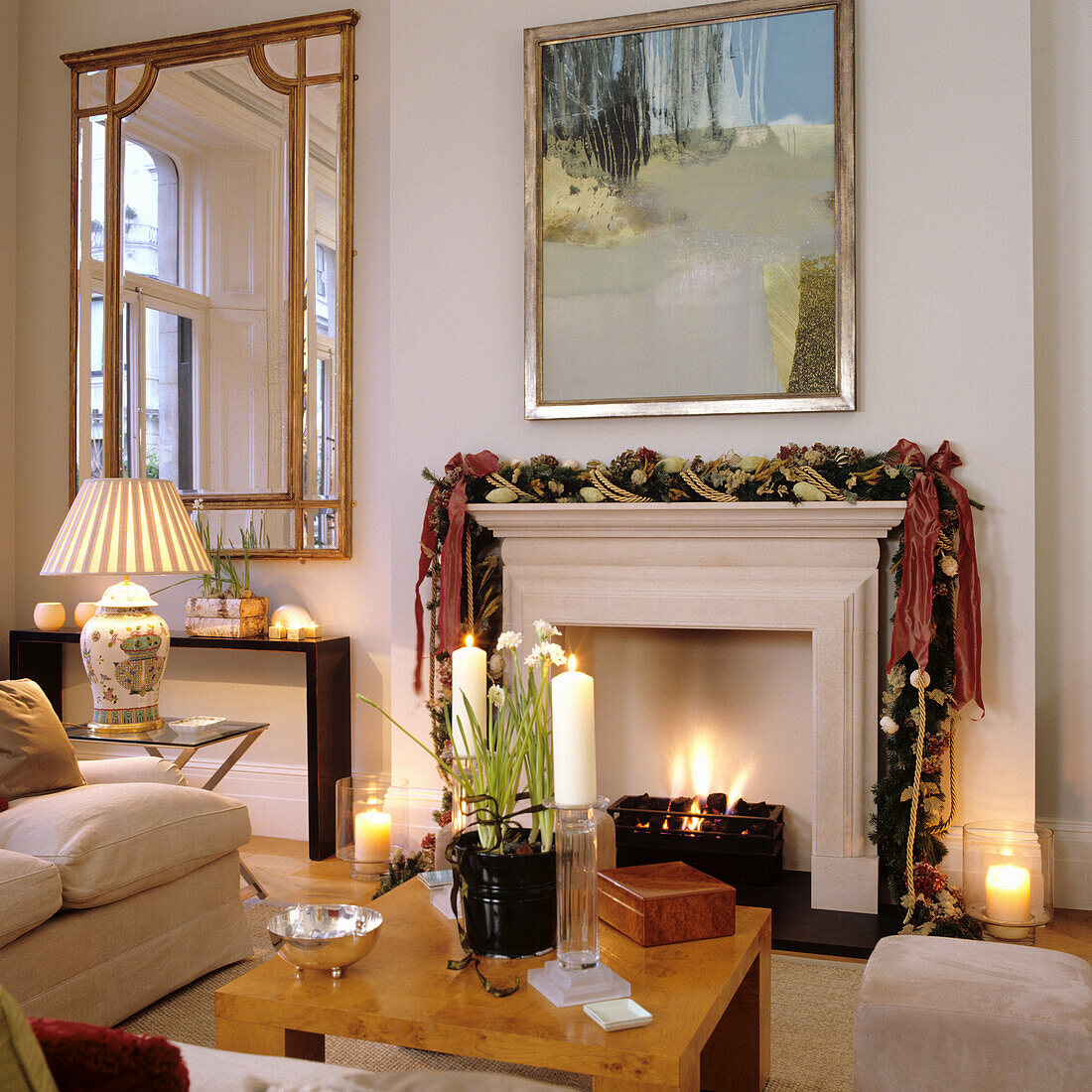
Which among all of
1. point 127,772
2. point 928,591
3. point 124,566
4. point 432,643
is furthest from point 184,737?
point 928,591

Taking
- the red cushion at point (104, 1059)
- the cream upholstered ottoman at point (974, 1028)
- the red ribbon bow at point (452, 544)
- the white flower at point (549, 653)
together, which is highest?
the red ribbon bow at point (452, 544)

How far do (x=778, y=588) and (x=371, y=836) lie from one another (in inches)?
58.6

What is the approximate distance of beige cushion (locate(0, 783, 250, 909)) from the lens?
229cm

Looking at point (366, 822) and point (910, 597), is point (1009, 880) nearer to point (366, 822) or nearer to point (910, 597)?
point (910, 597)

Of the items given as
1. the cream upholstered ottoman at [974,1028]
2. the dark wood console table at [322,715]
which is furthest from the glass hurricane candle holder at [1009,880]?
the dark wood console table at [322,715]

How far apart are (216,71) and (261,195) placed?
58 cm

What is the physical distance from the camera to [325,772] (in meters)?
3.91

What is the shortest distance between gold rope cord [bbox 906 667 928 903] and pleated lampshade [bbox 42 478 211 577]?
2.15 meters

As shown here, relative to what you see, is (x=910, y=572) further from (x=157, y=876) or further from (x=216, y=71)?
(x=216, y=71)

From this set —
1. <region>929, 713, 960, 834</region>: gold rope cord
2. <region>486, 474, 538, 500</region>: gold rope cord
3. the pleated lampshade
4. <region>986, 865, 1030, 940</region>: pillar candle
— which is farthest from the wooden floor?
<region>486, 474, 538, 500</region>: gold rope cord

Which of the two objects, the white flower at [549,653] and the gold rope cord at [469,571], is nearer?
the white flower at [549,653]

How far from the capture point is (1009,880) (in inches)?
112

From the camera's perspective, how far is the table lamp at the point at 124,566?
2.98 m

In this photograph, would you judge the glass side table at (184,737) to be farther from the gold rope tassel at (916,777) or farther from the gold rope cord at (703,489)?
the gold rope tassel at (916,777)
